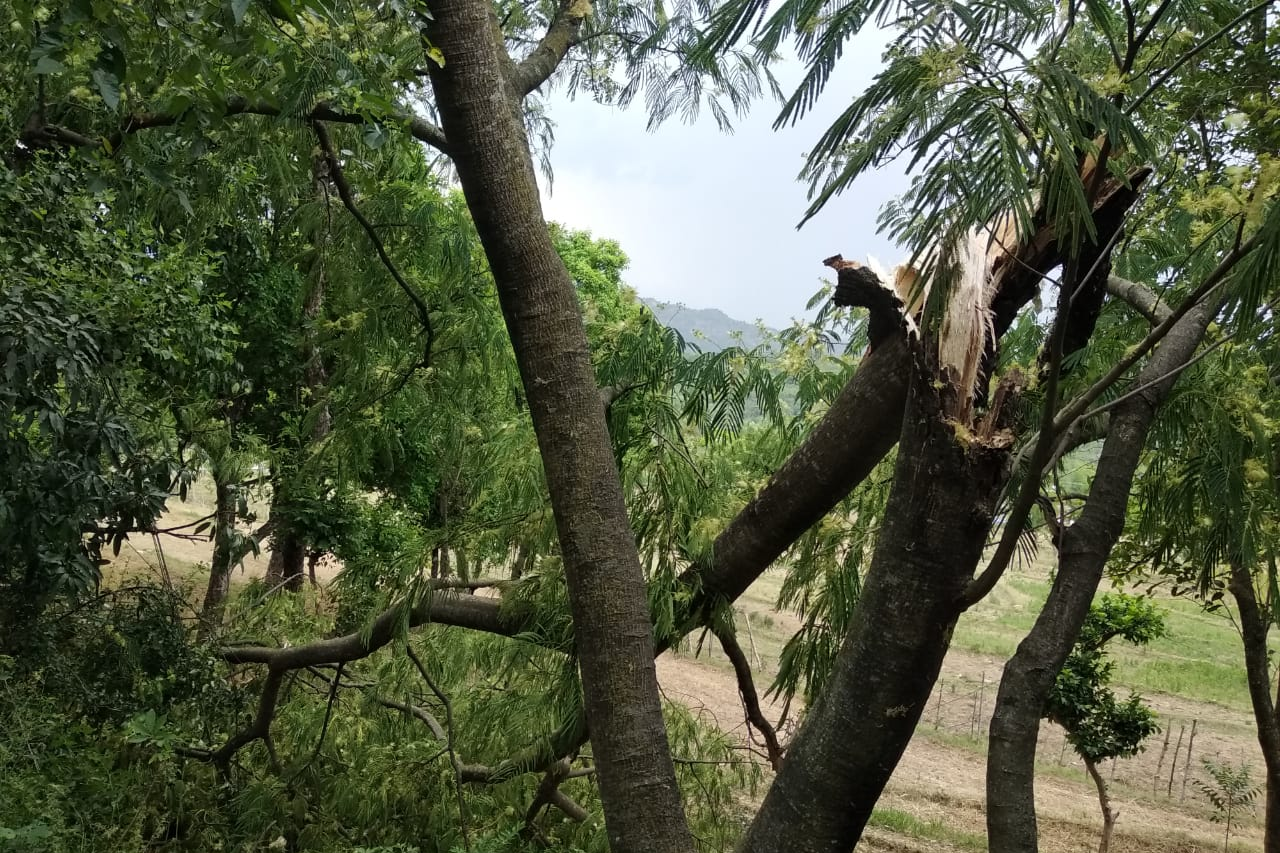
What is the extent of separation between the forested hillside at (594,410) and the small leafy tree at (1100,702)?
1.78 metres

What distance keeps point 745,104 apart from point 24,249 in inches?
91.3

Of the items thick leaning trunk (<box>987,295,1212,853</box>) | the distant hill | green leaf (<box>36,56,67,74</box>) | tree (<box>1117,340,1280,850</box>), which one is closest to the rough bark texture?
the distant hill

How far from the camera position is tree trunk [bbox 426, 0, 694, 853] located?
1.28m

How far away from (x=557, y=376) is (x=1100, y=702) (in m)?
6.94

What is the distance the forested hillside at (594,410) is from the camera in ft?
3.78

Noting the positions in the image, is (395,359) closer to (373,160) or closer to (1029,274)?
(373,160)

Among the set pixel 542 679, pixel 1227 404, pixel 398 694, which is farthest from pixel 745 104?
pixel 398 694

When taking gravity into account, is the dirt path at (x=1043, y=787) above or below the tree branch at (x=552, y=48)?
below

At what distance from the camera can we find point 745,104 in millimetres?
3205

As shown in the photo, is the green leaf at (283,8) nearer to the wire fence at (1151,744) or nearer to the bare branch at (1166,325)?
the bare branch at (1166,325)

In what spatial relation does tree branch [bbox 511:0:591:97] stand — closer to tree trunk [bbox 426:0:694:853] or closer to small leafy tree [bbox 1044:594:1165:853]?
tree trunk [bbox 426:0:694:853]

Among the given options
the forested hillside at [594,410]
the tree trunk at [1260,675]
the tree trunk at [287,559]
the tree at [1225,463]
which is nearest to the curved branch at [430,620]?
the forested hillside at [594,410]

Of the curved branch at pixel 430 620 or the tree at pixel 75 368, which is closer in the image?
the curved branch at pixel 430 620

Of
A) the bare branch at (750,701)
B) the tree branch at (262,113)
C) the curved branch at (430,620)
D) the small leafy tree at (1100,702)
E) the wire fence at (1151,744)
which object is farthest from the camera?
the wire fence at (1151,744)
